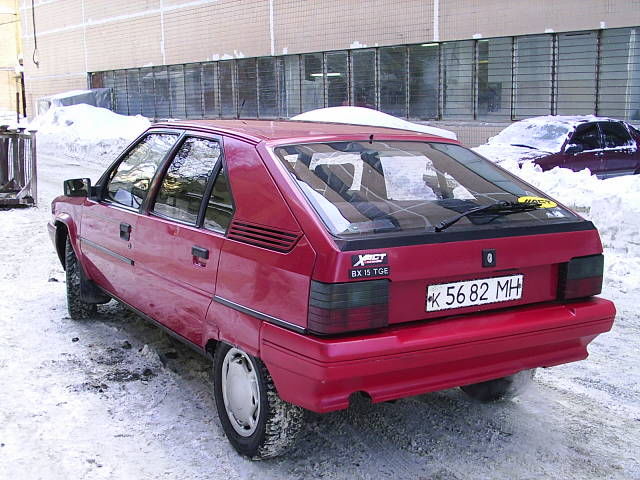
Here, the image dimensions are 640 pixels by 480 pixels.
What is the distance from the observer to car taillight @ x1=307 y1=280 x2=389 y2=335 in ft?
9.56

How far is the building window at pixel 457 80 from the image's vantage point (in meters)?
16.5

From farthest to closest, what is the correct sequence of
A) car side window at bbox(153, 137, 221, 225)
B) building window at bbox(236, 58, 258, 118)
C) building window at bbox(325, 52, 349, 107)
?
building window at bbox(236, 58, 258, 118), building window at bbox(325, 52, 349, 107), car side window at bbox(153, 137, 221, 225)

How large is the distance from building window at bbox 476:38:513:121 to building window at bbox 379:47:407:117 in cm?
206

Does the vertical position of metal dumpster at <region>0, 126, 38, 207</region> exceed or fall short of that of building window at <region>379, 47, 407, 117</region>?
it falls short

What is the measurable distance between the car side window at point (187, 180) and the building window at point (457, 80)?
13.3 metres

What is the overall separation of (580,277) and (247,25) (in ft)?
64.0

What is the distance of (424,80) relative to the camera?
17297mm

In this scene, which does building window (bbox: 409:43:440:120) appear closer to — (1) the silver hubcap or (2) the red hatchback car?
(2) the red hatchback car

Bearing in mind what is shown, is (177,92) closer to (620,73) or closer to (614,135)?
(620,73)

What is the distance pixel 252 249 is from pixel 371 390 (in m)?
0.83

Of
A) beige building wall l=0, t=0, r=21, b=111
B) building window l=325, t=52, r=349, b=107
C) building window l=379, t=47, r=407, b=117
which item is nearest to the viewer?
building window l=379, t=47, r=407, b=117

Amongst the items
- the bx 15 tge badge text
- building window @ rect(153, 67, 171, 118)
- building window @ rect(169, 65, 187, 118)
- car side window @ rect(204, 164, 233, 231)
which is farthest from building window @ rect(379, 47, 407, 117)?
the bx 15 tge badge text

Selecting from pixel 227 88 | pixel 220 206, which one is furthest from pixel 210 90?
pixel 220 206

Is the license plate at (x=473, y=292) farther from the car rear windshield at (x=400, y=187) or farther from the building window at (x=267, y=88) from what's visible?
the building window at (x=267, y=88)
